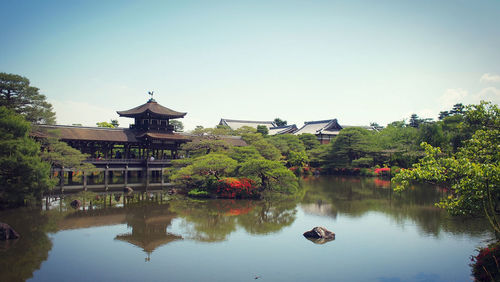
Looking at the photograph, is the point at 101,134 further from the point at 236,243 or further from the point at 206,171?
the point at 236,243

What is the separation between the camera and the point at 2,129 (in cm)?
1745

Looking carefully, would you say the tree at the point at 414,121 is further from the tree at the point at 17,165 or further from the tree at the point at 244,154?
the tree at the point at 17,165

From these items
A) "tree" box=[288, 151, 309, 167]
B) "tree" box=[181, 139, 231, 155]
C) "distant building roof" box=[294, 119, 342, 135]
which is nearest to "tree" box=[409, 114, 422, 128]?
"distant building roof" box=[294, 119, 342, 135]

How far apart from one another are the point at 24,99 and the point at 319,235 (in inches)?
973

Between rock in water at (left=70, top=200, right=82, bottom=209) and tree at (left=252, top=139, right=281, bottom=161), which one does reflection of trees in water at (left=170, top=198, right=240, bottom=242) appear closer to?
rock in water at (left=70, top=200, right=82, bottom=209)

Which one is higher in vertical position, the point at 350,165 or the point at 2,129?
the point at 2,129

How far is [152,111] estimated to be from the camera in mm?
32938

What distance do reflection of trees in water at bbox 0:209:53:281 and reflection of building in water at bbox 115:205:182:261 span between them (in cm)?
284

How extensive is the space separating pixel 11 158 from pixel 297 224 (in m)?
14.1

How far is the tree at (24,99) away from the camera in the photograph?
2573 centimetres

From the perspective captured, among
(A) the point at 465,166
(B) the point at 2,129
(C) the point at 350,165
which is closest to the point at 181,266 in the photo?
(A) the point at 465,166

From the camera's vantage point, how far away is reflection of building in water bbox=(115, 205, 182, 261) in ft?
44.8

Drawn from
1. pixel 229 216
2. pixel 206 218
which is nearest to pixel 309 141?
pixel 229 216

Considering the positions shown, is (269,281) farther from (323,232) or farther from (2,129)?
(2,129)
